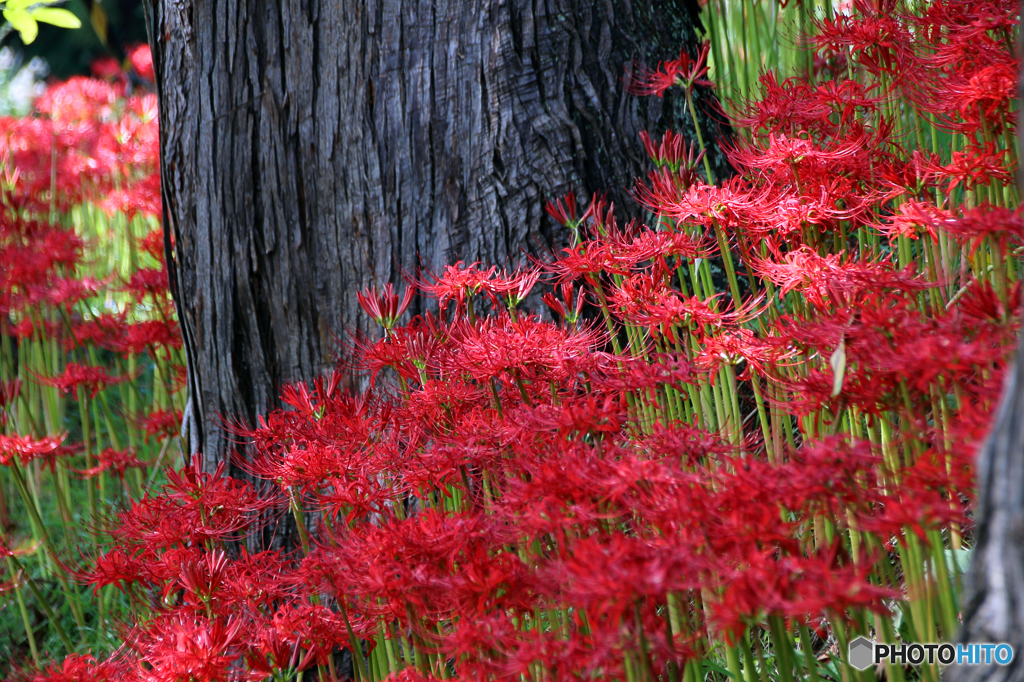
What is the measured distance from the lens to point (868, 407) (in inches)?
39.8

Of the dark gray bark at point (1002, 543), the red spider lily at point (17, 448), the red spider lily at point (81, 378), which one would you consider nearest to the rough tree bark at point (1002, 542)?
the dark gray bark at point (1002, 543)

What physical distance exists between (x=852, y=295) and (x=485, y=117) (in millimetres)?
1091

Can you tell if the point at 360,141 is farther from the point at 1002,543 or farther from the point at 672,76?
the point at 1002,543

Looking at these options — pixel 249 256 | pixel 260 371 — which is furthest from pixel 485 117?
pixel 260 371

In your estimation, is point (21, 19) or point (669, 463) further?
point (21, 19)

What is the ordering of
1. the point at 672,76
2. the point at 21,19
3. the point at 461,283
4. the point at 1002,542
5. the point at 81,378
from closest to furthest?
the point at 1002,542
the point at 461,283
the point at 672,76
the point at 21,19
the point at 81,378

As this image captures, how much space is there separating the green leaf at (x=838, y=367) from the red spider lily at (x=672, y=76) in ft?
2.74

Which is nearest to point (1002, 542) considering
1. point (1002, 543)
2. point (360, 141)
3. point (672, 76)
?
point (1002, 543)

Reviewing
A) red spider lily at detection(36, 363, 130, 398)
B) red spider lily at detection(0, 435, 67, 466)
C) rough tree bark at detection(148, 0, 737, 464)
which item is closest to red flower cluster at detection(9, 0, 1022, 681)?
rough tree bark at detection(148, 0, 737, 464)

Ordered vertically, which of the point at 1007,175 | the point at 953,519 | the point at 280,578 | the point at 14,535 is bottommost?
the point at 14,535

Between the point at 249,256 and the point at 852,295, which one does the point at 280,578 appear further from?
the point at 249,256

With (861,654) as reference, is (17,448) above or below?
above

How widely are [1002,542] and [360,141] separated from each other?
5.46 feet

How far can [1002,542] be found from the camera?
2.35 ft
